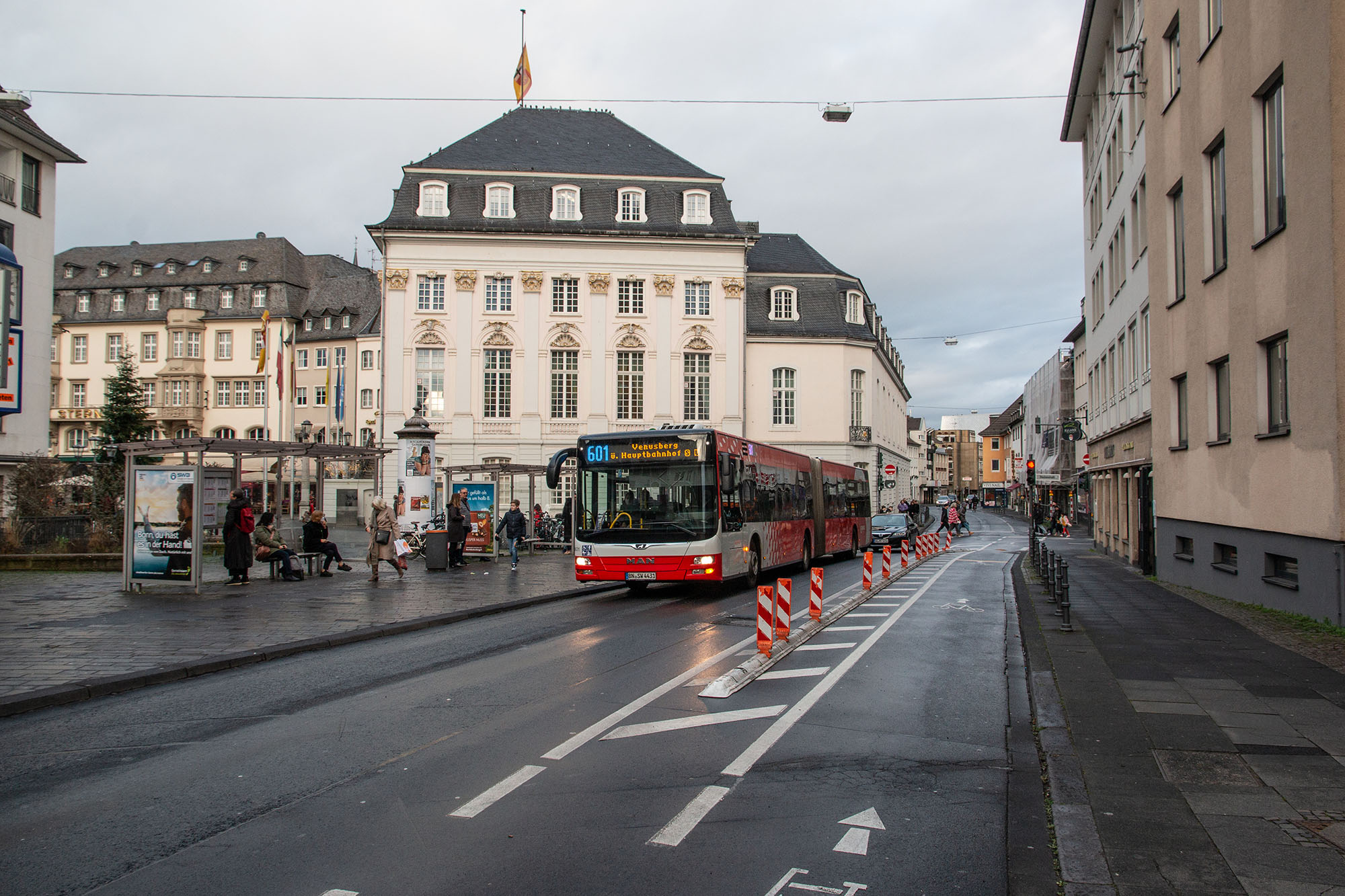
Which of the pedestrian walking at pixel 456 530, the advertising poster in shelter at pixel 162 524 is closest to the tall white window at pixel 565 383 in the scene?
the pedestrian walking at pixel 456 530

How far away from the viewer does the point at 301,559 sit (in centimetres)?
2072

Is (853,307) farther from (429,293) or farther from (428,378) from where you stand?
(428,378)

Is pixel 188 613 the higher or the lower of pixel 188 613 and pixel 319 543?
the lower

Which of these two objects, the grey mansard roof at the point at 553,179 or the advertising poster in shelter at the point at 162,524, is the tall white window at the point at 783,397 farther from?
the advertising poster in shelter at the point at 162,524

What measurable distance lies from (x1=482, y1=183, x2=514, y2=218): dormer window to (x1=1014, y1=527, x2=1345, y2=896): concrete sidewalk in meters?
40.9

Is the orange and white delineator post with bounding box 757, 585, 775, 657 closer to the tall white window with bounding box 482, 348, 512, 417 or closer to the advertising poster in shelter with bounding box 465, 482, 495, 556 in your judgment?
the advertising poster in shelter with bounding box 465, 482, 495, 556

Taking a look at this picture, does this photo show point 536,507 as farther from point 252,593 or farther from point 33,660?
point 33,660

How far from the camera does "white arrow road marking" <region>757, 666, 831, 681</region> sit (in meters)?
9.38

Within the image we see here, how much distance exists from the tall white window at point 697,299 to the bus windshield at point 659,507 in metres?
33.2

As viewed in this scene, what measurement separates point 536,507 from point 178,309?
48.9 meters

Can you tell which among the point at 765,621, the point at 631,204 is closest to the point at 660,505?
the point at 765,621

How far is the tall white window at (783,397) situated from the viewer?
53.1 meters

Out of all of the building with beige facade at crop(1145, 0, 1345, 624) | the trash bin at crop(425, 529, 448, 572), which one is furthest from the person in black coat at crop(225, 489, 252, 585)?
the building with beige facade at crop(1145, 0, 1345, 624)

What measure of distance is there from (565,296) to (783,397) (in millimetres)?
13047
